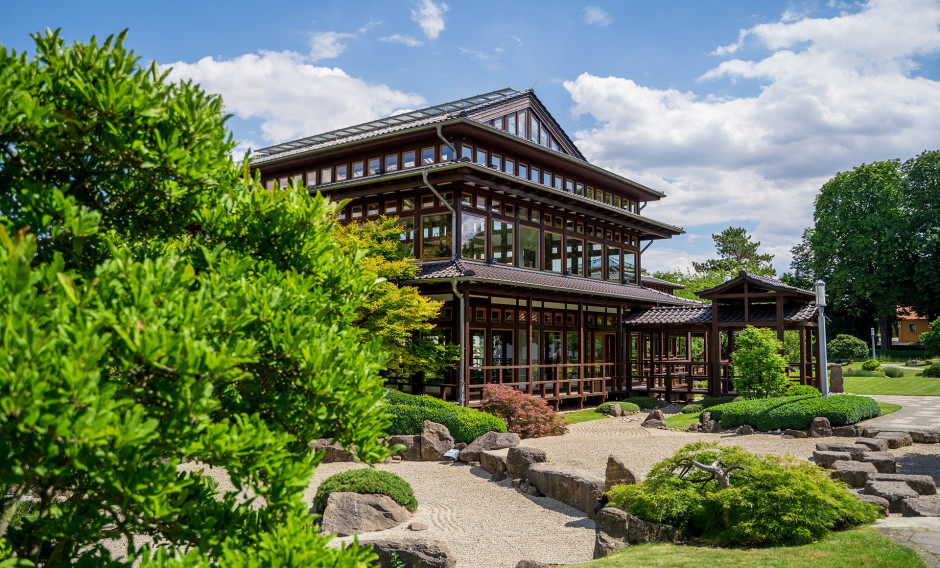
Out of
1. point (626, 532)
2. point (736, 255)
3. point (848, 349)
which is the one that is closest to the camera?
point (626, 532)

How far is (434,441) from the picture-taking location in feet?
49.4

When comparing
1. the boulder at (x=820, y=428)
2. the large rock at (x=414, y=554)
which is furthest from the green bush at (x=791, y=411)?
the large rock at (x=414, y=554)

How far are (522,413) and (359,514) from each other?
8381 mm

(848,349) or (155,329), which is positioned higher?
(155,329)

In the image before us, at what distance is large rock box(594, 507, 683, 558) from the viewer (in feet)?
25.9

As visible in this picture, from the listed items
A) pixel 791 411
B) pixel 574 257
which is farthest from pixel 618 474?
pixel 574 257

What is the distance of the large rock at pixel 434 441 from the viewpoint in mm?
14969

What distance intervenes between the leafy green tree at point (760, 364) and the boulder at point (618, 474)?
40.8ft

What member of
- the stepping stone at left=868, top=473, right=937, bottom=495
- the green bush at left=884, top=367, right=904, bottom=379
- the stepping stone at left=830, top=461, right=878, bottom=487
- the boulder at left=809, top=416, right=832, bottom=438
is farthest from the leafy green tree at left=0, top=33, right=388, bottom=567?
the green bush at left=884, top=367, right=904, bottom=379

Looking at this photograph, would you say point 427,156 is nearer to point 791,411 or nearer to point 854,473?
point 791,411

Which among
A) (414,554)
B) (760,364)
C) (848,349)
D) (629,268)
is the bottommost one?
(414,554)

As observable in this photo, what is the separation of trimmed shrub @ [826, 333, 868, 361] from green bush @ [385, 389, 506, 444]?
38.8 metres

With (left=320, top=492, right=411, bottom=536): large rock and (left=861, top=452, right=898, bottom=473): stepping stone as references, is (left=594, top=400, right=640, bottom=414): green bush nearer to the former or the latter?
(left=861, top=452, right=898, bottom=473): stepping stone

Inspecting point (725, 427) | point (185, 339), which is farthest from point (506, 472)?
point (185, 339)
